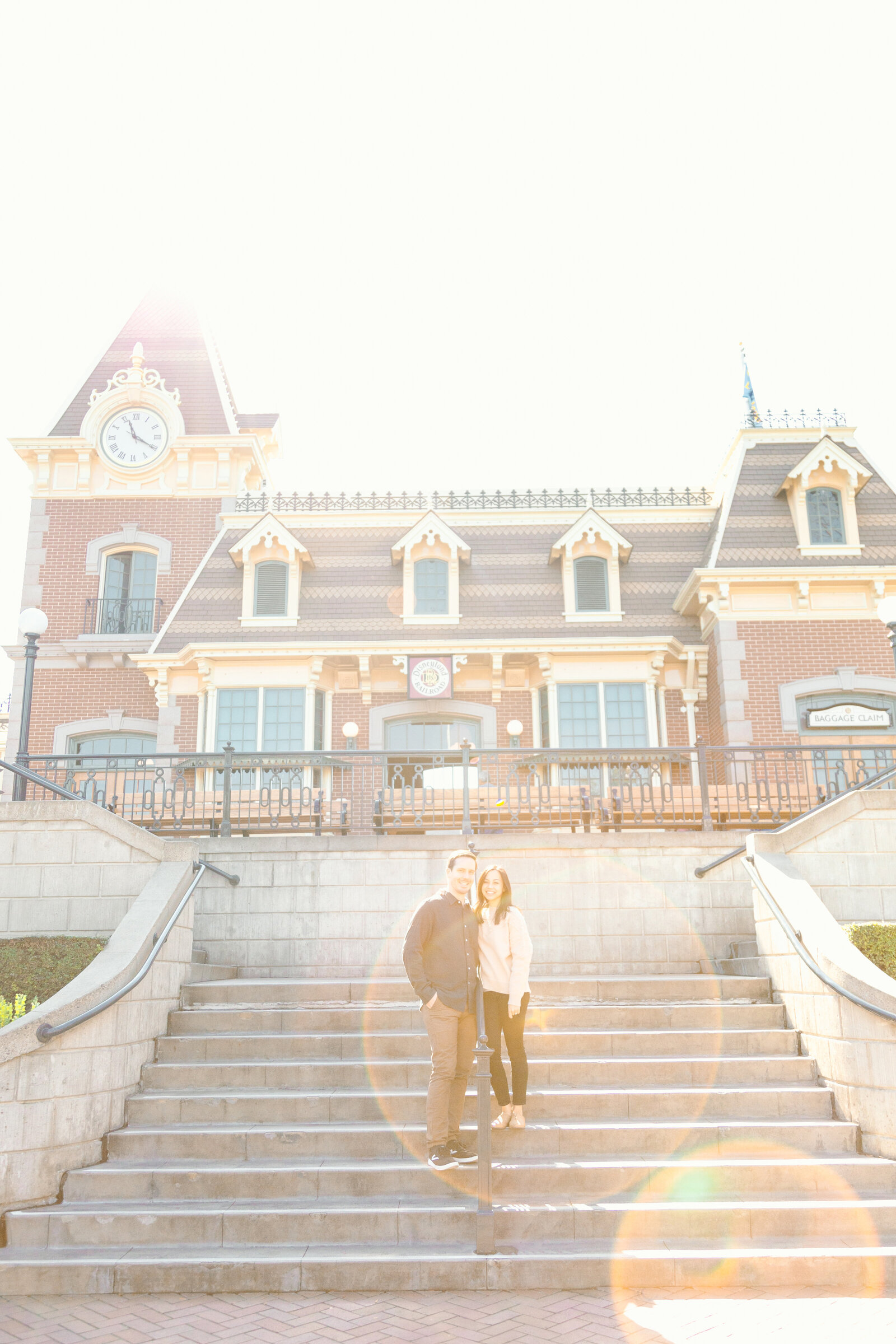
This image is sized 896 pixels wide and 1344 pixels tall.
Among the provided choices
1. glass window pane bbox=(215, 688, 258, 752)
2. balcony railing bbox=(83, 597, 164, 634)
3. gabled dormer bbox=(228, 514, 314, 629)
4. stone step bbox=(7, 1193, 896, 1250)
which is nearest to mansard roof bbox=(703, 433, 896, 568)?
gabled dormer bbox=(228, 514, 314, 629)

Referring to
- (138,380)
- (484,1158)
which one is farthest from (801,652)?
(138,380)

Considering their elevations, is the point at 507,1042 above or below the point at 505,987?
below

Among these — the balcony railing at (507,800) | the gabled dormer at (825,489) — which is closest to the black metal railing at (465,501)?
the gabled dormer at (825,489)

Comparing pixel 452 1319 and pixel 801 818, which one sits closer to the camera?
pixel 452 1319

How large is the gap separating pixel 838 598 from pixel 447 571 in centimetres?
738

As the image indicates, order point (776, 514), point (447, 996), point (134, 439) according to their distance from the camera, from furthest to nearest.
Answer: point (134, 439)
point (776, 514)
point (447, 996)

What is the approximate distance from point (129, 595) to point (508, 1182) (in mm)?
16519

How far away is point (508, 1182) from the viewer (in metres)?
5.88

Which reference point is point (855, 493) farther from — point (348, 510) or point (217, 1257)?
point (217, 1257)

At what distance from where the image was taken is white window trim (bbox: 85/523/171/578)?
2000 cm

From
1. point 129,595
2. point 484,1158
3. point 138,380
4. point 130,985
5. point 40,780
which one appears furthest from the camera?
point 138,380

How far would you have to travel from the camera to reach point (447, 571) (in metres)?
19.0

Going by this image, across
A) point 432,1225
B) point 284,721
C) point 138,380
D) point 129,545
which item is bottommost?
point 432,1225

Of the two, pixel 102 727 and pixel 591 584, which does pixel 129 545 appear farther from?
pixel 591 584
